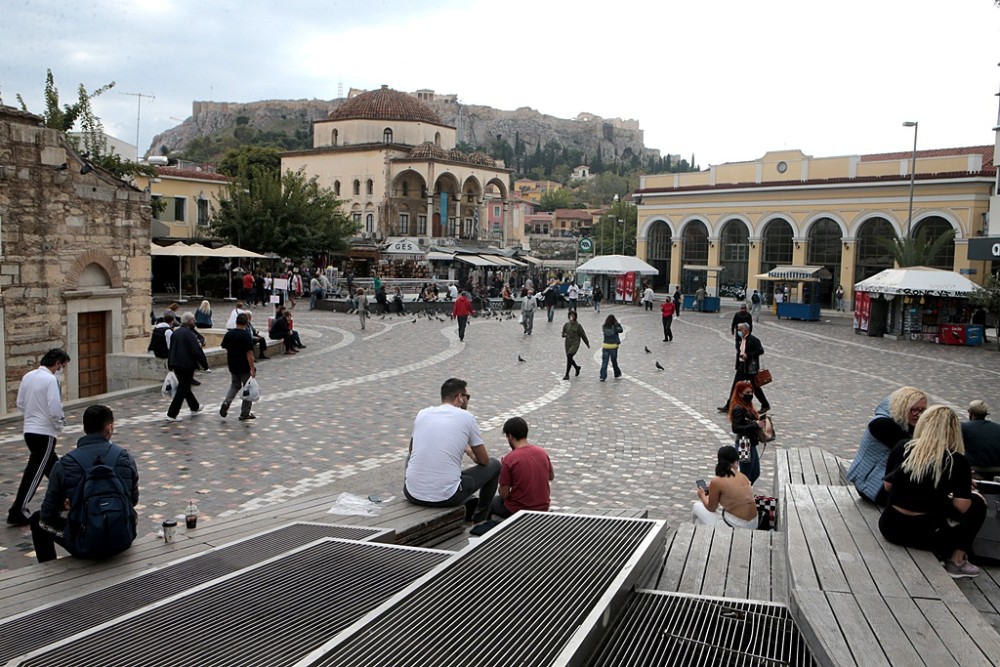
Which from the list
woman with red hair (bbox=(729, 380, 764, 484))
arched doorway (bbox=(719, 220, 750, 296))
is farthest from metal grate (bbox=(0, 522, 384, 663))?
arched doorway (bbox=(719, 220, 750, 296))

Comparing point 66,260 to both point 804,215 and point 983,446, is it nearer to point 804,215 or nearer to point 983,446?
point 983,446

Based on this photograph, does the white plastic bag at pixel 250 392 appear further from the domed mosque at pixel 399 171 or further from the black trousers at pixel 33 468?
the domed mosque at pixel 399 171

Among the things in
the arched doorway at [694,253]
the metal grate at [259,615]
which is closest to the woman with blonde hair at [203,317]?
the metal grate at [259,615]

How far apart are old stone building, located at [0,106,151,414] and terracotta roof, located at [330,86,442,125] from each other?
5378 centimetres

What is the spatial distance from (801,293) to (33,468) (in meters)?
38.2

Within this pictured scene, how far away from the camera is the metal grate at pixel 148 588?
13.0 ft

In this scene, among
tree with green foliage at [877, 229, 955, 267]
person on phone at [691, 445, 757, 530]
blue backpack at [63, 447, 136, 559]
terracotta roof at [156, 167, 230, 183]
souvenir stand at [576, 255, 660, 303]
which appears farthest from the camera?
terracotta roof at [156, 167, 230, 183]

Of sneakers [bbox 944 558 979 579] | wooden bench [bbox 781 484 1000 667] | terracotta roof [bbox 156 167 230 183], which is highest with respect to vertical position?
terracotta roof [bbox 156 167 230 183]

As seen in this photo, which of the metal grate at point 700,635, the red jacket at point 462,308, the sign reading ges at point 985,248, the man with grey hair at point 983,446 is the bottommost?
the metal grate at point 700,635

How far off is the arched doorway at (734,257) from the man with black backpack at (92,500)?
148ft

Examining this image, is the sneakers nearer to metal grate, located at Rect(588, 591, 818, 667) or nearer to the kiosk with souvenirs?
metal grate, located at Rect(588, 591, 818, 667)

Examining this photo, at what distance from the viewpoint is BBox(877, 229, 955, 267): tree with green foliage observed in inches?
1405

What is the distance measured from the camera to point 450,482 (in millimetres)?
6434

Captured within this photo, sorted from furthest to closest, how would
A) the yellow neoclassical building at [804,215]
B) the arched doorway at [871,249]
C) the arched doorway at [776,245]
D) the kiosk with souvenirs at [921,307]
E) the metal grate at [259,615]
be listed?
1. the arched doorway at [776,245]
2. the arched doorway at [871,249]
3. the yellow neoclassical building at [804,215]
4. the kiosk with souvenirs at [921,307]
5. the metal grate at [259,615]
